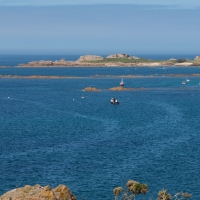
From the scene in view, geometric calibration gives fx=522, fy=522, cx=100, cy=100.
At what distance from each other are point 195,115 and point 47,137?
30.8 m

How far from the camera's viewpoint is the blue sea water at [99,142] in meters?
39.4

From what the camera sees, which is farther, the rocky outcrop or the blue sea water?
the blue sea water

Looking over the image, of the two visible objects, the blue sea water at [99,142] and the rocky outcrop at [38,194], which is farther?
the blue sea water at [99,142]

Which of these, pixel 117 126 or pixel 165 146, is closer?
pixel 165 146

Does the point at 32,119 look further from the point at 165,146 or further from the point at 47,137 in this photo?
the point at 165,146

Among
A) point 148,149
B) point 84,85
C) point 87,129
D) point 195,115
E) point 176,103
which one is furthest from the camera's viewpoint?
point 84,85

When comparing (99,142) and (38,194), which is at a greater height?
(38,194)

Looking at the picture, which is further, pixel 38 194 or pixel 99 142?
pixel 99 142

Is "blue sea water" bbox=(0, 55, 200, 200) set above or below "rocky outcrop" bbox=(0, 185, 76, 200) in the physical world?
below

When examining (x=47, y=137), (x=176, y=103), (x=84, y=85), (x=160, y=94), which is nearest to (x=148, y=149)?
(x=47, y=137)

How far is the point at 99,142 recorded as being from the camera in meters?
54.9

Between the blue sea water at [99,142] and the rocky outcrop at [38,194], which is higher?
the rocky outcrop at [38,194]

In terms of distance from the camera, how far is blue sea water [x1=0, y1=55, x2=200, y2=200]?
1550 inches

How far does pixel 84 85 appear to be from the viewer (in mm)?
140750
